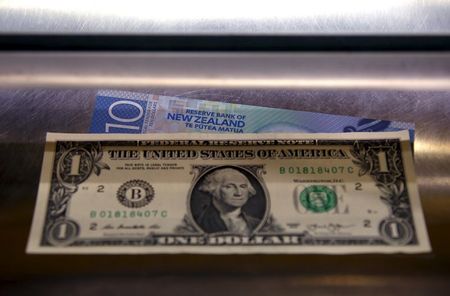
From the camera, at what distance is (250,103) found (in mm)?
654

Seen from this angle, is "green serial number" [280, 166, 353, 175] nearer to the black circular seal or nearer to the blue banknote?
the blue banknote

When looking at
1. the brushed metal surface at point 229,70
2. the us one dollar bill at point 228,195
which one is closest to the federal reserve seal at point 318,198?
the us one dollar bill at point 228,195

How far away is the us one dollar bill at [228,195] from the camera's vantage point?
A: 57cm

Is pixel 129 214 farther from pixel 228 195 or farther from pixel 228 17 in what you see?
pixel 228 17

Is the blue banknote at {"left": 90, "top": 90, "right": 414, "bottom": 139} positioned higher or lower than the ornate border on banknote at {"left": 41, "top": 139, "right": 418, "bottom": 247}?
higher

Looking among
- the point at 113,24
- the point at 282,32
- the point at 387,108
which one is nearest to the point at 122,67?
the point at 113,24

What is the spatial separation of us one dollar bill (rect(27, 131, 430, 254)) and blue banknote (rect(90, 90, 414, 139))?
0.01 meters

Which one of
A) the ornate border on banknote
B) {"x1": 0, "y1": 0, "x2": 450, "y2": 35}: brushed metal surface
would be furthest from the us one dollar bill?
{"x1": 0, "y1": 0, "x2": 450, "y2": 35}: brushed metal surface

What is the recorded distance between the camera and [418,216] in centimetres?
58

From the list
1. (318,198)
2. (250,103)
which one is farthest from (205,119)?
(318,198)

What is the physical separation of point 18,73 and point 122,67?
0.14m

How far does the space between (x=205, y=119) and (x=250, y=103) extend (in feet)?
0.20

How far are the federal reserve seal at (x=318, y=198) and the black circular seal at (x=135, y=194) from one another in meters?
0.18

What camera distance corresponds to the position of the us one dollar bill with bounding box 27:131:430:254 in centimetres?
57
